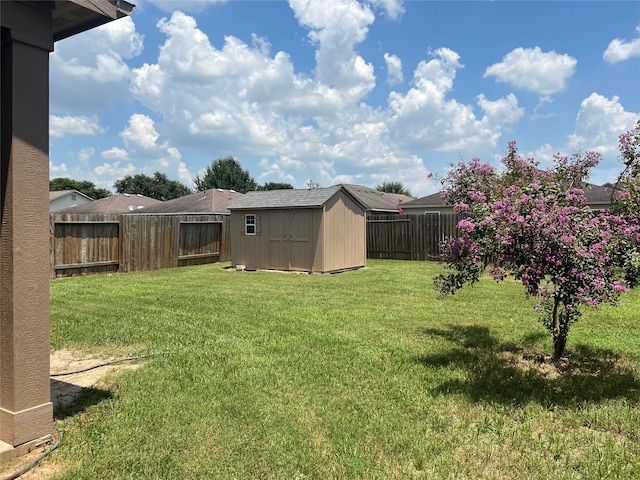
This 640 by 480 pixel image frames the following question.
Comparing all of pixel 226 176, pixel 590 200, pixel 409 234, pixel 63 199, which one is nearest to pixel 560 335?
pixel 409 234

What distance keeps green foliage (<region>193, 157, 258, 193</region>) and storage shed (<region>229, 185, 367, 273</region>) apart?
2024 inches

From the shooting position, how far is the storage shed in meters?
14.2

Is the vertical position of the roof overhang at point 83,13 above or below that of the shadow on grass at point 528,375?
above

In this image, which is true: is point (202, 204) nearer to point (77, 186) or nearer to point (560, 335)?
point (560, 335)

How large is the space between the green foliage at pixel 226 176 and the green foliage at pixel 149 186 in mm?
6741

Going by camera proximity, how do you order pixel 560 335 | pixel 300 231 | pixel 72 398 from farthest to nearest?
pixel 300 231
pixel 560 335
pixel 72 398

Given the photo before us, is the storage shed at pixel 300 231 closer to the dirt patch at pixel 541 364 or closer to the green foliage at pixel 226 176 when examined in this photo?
the dirt patch at pixel 541 364

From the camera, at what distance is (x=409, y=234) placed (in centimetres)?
1875

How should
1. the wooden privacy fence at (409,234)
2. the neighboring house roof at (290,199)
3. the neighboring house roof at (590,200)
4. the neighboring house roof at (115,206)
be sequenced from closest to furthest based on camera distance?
the neighboring house roof at (290,199)
the wooden privacy fence at (409,234)
the neighboring house roof at (590,200)
the neighboring house roof at (115,206)

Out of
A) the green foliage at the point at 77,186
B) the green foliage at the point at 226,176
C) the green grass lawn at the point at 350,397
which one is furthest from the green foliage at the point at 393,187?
the green grass lawn at the point at 350,397

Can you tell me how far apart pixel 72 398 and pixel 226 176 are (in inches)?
2534

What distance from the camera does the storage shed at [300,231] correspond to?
14172 mm

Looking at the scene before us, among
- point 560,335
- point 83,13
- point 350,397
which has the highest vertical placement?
point 83,13

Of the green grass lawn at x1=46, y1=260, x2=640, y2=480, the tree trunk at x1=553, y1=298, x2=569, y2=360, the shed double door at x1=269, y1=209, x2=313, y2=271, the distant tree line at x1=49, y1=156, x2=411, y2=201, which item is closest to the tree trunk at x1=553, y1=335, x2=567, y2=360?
the tree trunk at x1=553, y1=298, x2=569, y2=360
